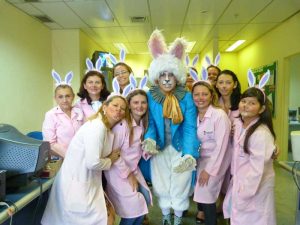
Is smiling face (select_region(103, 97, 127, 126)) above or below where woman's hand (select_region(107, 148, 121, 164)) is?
above

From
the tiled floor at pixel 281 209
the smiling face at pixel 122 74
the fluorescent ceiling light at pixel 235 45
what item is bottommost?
the tiled floor at pixel 281 209

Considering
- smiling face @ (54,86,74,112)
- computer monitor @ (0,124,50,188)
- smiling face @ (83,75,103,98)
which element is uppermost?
smiling face @ (83,75,103,98)

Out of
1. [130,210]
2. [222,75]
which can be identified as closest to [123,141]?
[130,210]

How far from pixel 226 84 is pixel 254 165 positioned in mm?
759

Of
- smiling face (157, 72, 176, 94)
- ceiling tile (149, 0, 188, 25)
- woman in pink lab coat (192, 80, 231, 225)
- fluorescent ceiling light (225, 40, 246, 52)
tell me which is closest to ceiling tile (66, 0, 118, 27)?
ceiling tile (149, 0, 188, 25)

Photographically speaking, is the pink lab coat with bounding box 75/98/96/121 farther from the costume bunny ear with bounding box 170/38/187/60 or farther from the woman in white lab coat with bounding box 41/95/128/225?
the costume bunny ear with bounding box 170/38/187/60

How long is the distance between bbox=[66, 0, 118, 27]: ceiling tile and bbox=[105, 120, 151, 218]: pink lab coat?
7.51 feet

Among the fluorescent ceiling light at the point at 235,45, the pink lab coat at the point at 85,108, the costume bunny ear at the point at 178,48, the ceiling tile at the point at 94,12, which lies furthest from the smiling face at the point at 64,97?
the fluorescent ceiling light at the point at 235,45

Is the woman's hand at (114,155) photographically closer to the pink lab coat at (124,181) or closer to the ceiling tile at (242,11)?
the pink lab coat at (124,181)

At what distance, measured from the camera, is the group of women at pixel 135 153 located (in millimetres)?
1584

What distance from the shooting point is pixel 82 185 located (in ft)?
5.15

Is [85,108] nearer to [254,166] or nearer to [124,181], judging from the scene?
[124,181]

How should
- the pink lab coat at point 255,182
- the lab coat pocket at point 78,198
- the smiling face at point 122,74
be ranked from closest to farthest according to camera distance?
the lab coat pocket at point 78,198
the pink lab coat at point 255,182
the smiling face at point 122,74

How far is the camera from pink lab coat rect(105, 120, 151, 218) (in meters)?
1.86
